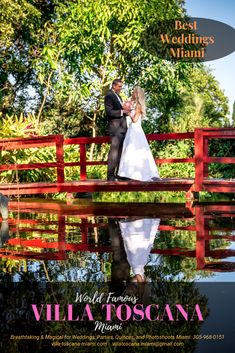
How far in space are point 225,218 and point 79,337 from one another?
20.3 feet

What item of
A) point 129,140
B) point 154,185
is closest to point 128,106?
point 129,140

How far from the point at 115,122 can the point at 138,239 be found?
5.34 m

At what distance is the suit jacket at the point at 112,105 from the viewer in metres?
11.2

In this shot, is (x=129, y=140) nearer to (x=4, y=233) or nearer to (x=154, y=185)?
(x=154, y=185)

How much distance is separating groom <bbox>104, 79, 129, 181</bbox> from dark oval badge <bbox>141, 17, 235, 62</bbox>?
755 centimetres

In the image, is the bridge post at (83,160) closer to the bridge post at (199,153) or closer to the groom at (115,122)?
the groom at (115,122)

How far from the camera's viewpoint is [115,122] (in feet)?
37.8

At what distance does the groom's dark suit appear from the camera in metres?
11.3

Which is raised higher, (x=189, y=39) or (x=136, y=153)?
(x=189, y=39)

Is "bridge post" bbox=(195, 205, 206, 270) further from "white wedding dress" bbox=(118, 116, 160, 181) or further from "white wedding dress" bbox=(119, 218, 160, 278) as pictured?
"white wedding dress" bbox=(118, 116, 160, 181)

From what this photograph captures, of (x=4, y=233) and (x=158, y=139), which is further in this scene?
(x=158, y=139)

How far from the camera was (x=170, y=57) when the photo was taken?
61.5ft

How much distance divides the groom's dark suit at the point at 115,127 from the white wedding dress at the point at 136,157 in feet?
0.33

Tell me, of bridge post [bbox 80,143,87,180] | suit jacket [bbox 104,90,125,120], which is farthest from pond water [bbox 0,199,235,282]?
bridge post [bbox 80,143,87,180]
